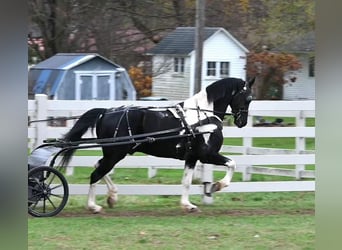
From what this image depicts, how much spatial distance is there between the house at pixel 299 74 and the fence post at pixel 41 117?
3647mm

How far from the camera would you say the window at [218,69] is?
7.80 metres

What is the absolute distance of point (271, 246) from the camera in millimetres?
3963

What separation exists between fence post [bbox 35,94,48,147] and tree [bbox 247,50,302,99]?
12.2 ft

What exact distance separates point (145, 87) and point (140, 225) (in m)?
4.71

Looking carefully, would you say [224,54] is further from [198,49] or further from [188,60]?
[198,49]

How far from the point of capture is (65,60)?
879 cm

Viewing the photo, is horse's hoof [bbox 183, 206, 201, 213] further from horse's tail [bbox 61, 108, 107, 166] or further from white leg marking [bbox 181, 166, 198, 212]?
horse's tail [bbox 61, 108, 107, 166]

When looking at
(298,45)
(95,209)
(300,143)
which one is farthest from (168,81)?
(95,209)

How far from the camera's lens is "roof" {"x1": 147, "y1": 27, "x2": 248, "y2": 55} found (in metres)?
8.20

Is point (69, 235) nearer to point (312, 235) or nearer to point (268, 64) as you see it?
point (312, 235)

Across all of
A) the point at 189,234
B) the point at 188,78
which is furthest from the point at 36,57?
the point at 189,234

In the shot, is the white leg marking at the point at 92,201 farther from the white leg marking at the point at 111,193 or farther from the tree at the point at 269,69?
the tree at the point at 269,69

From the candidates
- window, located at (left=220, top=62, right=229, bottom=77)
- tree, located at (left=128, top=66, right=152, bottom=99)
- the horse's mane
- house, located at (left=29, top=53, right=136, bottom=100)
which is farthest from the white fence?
tree, located at (left=128, top=66, right=152, bottom=99)
